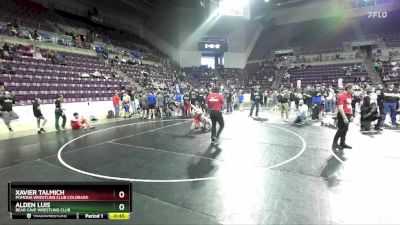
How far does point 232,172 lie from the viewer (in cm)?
608

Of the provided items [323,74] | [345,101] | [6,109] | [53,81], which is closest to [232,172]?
[345,101]

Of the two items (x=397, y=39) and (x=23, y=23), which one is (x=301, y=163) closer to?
(x=23, y=23)

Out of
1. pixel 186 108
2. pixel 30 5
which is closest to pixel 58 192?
pixel 186 108

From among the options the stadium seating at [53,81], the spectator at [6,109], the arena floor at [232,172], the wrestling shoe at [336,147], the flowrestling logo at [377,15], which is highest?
the flowrestling logo at [377,15]

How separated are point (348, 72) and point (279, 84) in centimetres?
787

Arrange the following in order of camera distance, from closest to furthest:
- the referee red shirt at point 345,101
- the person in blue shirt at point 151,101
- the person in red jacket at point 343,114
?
the person in red jacket at point 343,114, the referee red shirt at point 345,101, the person in blue shirt at point 151,101

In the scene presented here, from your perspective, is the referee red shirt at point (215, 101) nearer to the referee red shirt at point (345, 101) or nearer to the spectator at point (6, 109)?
the referee red shirt at point (345, 101)

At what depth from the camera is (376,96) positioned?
1289cm
